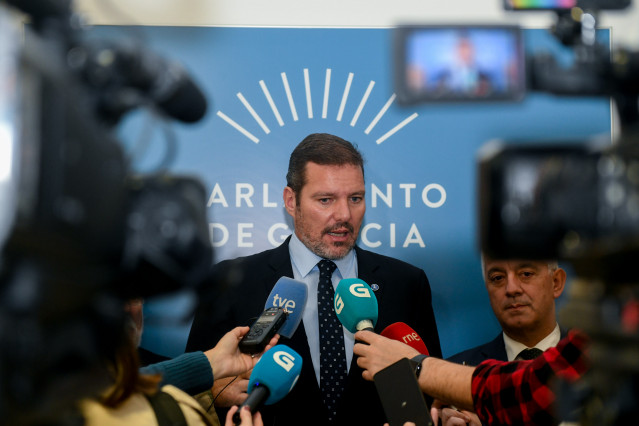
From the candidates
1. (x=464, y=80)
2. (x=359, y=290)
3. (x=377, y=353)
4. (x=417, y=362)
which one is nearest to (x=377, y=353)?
(x=377, y=353)

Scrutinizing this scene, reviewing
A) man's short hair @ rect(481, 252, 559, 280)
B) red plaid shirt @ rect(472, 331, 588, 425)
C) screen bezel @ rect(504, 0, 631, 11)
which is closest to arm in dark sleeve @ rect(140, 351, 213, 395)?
red plaid shirt @ rect(472, 331, 588, 425)

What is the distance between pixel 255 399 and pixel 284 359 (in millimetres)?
175

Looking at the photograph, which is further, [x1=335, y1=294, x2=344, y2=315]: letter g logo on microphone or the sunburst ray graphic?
the sunburst ray graphic

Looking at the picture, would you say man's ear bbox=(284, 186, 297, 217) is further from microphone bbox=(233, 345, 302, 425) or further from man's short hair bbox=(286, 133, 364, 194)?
microphone bbox=(233, 345, 302, 425)

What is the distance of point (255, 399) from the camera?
1896 millimetres

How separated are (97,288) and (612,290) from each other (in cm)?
74

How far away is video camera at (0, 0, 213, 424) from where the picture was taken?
0.88 meters

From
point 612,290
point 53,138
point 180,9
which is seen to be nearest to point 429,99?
point 612,290

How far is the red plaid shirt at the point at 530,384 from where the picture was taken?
1.73m

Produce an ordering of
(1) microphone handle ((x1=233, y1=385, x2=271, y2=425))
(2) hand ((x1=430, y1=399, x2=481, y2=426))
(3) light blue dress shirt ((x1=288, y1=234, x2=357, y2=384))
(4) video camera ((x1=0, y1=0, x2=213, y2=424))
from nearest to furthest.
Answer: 1. (4) video camera ((x1=0, y1=0, x2=213, y2=424))
2. (1) microphone handle ((x1=233, y1=385, x2=271, y2=425))
3. (2) hand ((x1=430, y1=399, x2=481, y2=426))
4. (3) light blue dress shirt ((x1=288, y1=234, x2=357, y2=384))

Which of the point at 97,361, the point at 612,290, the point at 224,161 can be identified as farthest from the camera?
the point at 224,161

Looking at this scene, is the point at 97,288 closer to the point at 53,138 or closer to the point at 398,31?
the point at 53,138

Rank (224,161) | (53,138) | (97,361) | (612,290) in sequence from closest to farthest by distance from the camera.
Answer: (53,138), (97,361), (612,290), (224,161)

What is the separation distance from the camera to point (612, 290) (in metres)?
1.10
